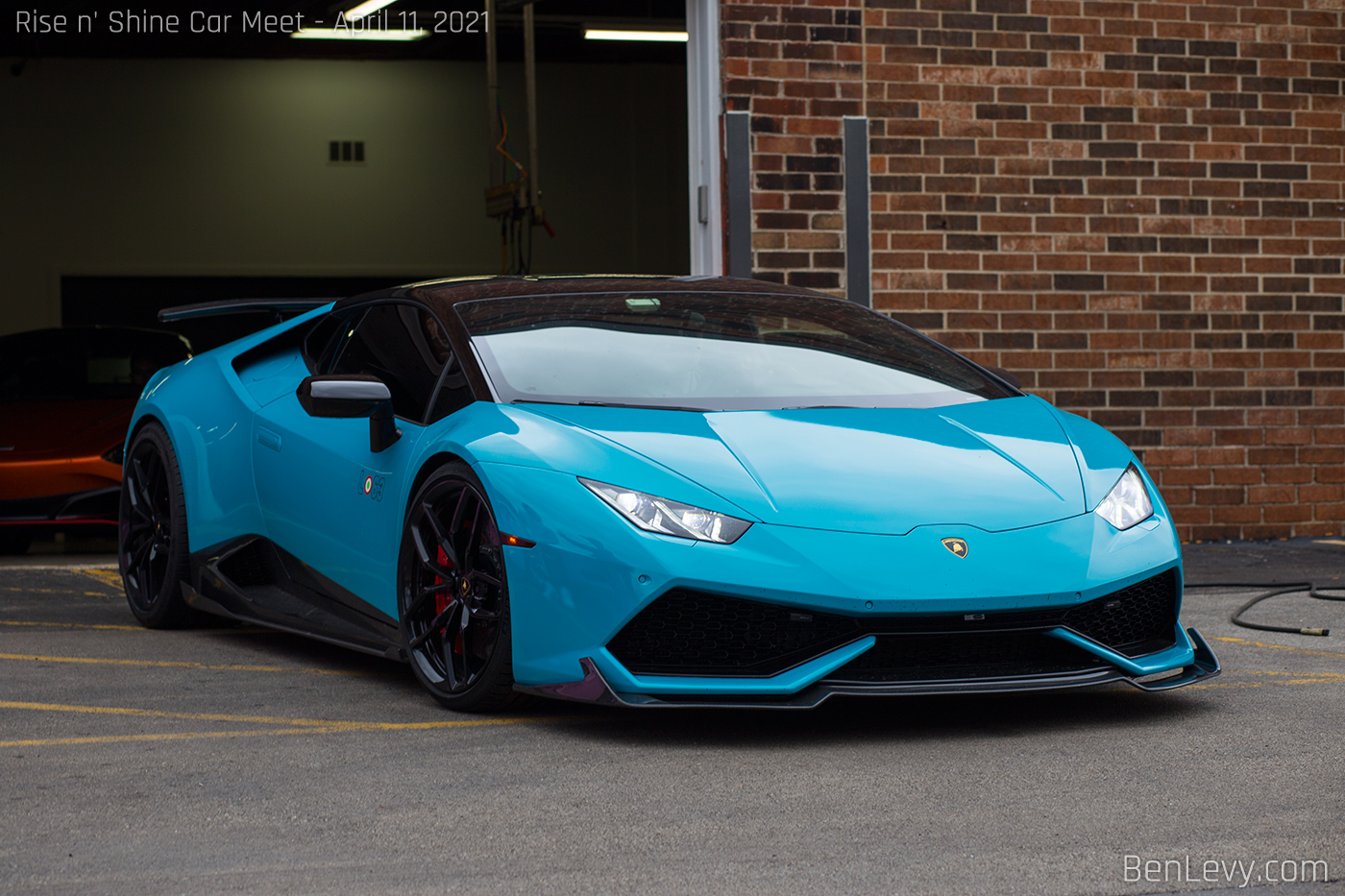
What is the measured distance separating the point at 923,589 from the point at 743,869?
1072 millimetres

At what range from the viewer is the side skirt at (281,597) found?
458cm

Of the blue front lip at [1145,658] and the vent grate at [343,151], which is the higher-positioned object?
the vent grate at [343,151]

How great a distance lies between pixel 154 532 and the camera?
19.3ft

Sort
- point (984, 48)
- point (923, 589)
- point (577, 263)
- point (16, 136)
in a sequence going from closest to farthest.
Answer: point (923, 589) < point (984, 48) < point (16, 136) < point (577, 263)

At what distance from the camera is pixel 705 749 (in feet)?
12.2

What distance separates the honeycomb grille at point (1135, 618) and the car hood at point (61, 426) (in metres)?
6.28

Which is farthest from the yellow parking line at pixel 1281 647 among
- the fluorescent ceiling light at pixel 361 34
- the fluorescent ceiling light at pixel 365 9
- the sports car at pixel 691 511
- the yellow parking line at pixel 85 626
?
the fluorescent ceiling light at pixel 361 34

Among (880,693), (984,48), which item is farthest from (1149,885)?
(984,48)

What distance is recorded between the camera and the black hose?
17.8 feet

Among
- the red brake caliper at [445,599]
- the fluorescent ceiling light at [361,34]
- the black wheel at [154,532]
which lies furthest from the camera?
the fluorescent ceiling light at [361,34]

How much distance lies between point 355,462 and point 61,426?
5.01 m

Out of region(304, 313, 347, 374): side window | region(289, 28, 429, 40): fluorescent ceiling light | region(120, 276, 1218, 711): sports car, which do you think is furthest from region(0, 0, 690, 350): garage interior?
region(120, 276, 1218, 711): sports car

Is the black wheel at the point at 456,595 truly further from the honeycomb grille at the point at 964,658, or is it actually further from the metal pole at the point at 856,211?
the metal pole at the point at 856,211

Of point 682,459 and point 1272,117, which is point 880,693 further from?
point 1272,117
